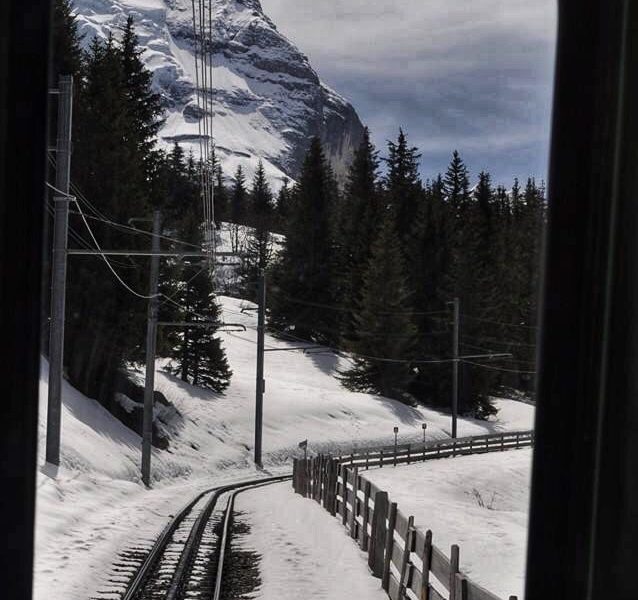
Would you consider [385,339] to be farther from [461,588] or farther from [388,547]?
[461,588]

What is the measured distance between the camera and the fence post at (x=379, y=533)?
10.6 metres

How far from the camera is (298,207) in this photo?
63469 millimetres

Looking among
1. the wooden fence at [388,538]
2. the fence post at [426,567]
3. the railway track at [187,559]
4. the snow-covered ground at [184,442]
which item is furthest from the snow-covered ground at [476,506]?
the railway track at [187,559]

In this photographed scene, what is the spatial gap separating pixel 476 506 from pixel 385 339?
2981 cm

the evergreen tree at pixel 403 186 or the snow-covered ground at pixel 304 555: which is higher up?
the evergreen tree at pixel 403 186

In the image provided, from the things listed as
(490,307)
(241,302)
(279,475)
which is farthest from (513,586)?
(241,302)

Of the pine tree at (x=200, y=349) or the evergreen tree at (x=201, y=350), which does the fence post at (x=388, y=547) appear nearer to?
the pine tree at (x=200, y=349)

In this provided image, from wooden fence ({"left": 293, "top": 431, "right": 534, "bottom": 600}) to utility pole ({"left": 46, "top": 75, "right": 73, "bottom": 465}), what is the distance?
5636 mm

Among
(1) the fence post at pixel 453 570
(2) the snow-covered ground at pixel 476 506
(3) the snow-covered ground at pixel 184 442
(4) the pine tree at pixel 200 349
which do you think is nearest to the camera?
(1) the fence post at pixel 453 570

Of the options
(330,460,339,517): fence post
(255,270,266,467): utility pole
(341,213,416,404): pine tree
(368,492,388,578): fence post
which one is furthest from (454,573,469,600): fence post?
(341,213,416,404): pine tree

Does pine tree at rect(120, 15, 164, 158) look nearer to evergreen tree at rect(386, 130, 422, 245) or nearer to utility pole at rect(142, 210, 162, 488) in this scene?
utility pole at rect(142, 210, 162, 488)

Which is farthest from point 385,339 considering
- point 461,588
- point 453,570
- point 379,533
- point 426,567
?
point 461,588

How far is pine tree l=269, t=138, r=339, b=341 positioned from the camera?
194ft

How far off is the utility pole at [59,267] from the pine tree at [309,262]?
4139 centimetres
